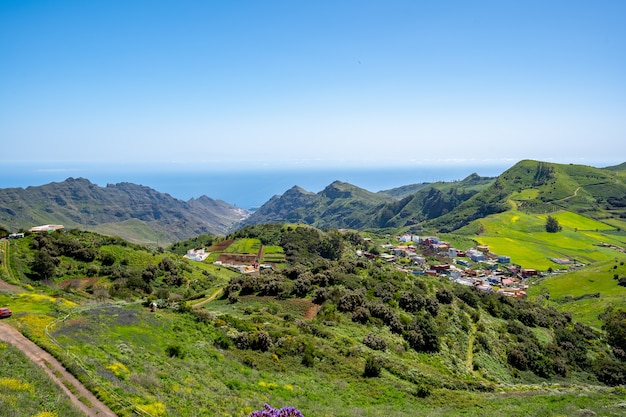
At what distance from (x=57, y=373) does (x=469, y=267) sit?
12352 centimetres

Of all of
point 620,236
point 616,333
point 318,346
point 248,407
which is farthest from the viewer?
point 620,236

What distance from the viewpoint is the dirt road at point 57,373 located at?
12.9 metres

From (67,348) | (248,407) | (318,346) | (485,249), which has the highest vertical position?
(67,348)

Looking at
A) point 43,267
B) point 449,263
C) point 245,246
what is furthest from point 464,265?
point 43,267

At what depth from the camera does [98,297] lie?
36.2 meters

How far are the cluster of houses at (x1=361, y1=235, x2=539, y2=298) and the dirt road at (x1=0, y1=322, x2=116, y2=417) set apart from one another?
88.0 meters

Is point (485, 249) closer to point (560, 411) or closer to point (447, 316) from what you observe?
point (447, 316)

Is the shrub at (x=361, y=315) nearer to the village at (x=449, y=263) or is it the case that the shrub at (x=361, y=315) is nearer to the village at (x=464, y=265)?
the village at (x=449, y=263)

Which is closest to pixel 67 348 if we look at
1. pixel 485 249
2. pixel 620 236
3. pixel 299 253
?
pixel 299 253

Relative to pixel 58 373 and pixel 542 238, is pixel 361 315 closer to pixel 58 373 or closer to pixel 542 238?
pixel 58 373

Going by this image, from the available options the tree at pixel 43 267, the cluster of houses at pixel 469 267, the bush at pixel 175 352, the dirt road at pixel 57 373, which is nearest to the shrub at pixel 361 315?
the bush at pixel 175 352

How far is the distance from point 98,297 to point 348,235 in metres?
102

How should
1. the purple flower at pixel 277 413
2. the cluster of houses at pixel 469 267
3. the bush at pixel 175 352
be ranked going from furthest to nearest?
1. the cluster of houses at pixel 469 267
2. the bush at pixel 175 352
3. the purple flower at pixel 277 413

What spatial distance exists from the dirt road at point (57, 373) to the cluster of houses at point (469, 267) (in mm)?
87986
